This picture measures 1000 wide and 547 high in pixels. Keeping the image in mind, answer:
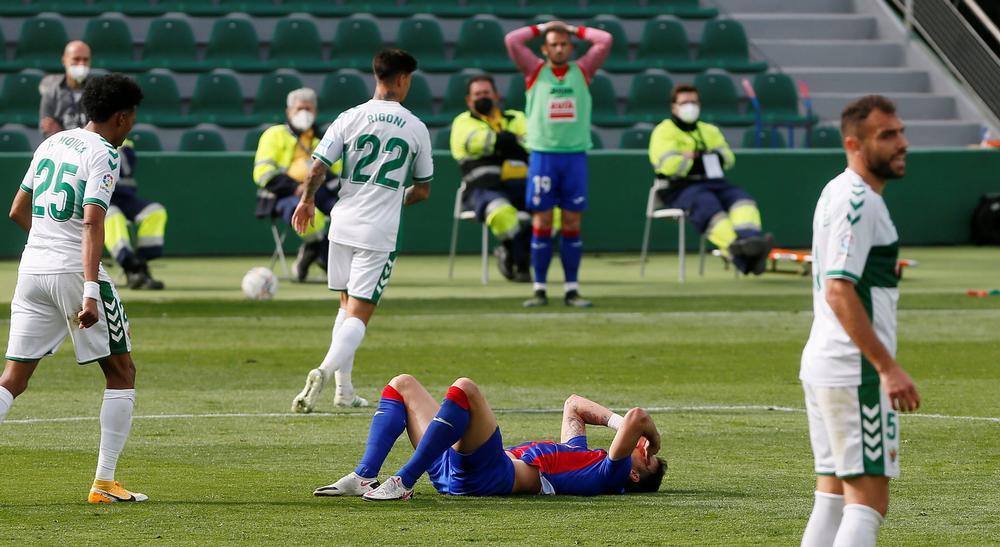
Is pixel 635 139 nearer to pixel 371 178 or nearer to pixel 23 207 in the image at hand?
pixel 371 178

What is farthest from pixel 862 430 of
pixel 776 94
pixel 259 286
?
pixel 776 94

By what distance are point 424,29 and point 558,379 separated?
14.6 meters

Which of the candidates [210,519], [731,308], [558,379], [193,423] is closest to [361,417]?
[193,423]

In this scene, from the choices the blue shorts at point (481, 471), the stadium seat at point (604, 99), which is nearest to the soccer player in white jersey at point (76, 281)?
the blue shorts at point (481, 471)

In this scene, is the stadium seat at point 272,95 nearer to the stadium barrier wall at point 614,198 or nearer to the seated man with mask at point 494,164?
the stadium barrier wall at point 614,198

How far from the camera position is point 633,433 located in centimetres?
720

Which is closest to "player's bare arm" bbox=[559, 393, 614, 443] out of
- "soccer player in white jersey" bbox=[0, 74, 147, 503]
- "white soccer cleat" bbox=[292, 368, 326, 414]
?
"soccer player in white jersey" bbox=[0, 74, 147, 503]

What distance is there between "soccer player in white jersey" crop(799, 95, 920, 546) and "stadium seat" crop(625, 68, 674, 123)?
20.2 metres

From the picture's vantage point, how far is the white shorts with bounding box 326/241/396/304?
1019 cm

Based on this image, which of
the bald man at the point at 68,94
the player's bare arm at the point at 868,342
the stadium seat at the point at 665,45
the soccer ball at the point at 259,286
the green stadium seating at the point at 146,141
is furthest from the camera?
the stadium seat at the point at 665,45

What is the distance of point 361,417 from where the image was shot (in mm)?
10078

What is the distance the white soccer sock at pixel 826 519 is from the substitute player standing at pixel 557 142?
11246 millimetres

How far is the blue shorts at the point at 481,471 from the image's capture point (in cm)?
723

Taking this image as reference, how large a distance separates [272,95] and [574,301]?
9.17 m
